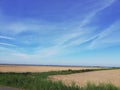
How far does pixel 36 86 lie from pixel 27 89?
1.26m

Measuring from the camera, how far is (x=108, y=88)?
17516 millimetres

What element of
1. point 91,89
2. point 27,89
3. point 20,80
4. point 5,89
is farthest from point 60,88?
point 20,80

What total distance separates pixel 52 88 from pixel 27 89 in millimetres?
3422

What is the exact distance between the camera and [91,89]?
59.0 ft

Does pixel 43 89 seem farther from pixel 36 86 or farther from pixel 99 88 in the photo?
pixel 99 88

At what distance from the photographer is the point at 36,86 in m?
22.2

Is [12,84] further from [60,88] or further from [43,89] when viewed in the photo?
[60,88]

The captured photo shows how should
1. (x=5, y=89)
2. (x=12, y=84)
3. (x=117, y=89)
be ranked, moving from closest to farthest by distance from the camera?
(x=117, y=89) → (x=5, y=89) → (x=12, y=84)

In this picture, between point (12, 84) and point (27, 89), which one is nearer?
point (27, 89)

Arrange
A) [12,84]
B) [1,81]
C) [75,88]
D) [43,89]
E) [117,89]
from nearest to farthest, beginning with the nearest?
[117,89] < [75,88] < [43,89] < [12,84] < [1,81]

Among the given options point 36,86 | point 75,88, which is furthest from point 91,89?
point 36,86

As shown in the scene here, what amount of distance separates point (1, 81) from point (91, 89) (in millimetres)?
14533

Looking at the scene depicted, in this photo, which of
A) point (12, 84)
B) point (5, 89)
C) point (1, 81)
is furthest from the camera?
point (1, 81)

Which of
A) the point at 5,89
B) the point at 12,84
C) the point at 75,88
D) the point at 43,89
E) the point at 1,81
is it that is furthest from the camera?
the point at 1,81
